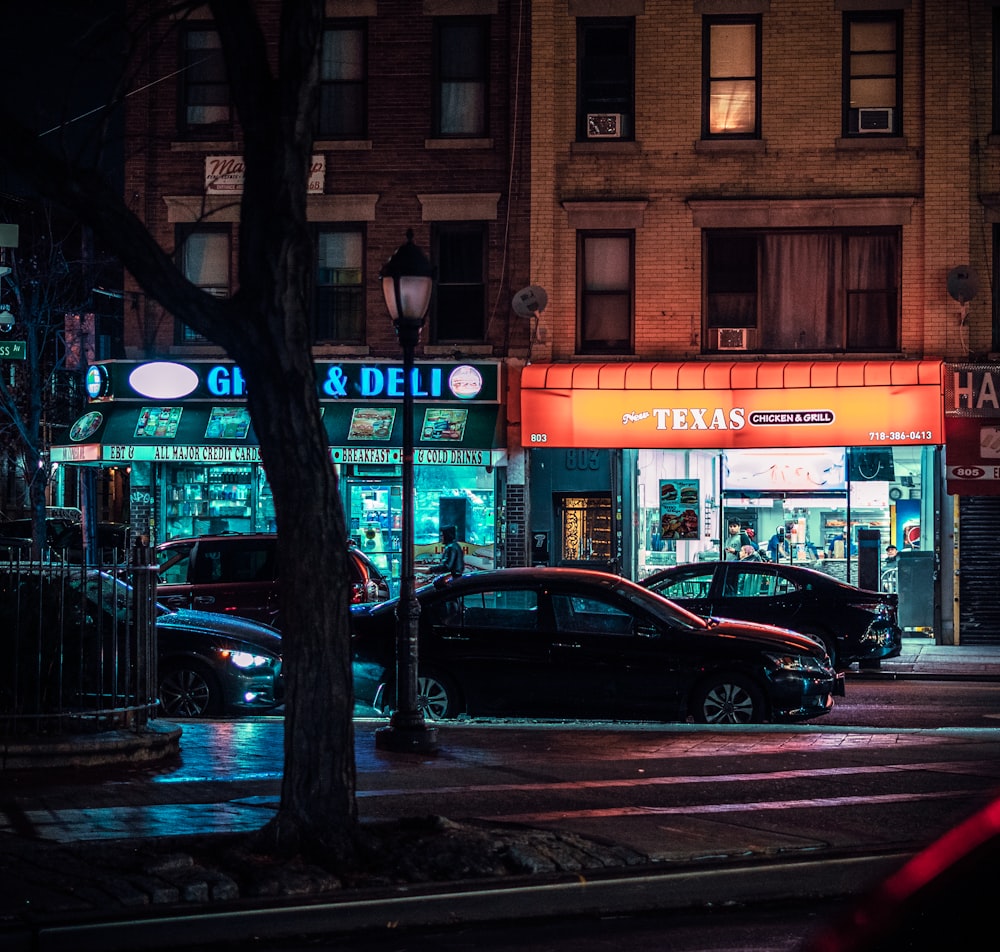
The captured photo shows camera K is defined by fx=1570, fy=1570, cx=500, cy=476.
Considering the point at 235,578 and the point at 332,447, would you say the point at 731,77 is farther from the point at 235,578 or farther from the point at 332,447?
the point at 235,578

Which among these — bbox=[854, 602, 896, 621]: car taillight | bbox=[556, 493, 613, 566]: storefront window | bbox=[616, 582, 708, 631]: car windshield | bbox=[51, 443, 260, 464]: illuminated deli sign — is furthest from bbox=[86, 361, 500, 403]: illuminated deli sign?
bbox=[616, 582, 708, 631]: car windshield

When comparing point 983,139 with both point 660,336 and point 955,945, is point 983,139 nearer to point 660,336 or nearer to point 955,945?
point 660,336

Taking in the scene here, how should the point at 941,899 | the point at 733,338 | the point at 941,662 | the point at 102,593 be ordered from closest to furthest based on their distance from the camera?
1. the point at 941,899
2. the point at 102,593
3. the point at 941,662
4. the point at 733,338

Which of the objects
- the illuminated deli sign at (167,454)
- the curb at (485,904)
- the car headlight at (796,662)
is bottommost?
the curb at (485,904)

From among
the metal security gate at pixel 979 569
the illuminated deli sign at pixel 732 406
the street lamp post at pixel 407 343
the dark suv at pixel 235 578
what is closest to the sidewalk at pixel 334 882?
the street lamp post at pixel 407 343

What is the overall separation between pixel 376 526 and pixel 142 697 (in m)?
14.6

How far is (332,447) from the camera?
85.5 ft

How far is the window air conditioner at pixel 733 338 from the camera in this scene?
25.6 meters

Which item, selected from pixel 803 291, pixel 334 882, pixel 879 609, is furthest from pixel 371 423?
pixel 334 882

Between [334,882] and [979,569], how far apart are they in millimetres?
18850

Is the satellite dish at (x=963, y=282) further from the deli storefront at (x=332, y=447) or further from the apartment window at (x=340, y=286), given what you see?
the apartment window at (x=340, y=286)

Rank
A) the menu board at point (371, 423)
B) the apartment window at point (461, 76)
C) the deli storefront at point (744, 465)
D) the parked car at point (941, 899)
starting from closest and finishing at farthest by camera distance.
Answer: the parked car at point (941, 899) → the deli storefront at point (744, 465) → the menu board at point (371, 423) → the apartment window at point (461, 76)

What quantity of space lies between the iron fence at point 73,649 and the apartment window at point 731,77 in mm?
16465

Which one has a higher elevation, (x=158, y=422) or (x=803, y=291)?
(x=803, y=291)
